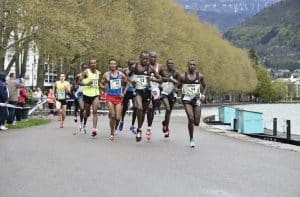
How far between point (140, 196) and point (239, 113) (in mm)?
17509

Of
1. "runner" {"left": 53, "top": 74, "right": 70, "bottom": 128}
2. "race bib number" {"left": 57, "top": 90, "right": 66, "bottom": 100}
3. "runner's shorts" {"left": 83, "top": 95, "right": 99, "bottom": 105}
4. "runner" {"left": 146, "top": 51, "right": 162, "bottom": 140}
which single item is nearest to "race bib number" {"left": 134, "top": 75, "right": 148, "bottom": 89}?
"runner" {"left": 146, "top": 51, "right": 162, "bottom": 140}

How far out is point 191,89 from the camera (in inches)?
564

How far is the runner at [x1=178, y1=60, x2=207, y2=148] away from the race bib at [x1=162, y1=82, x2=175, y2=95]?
2.33 metres

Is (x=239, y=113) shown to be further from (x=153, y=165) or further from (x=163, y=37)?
(x=163, y=37)

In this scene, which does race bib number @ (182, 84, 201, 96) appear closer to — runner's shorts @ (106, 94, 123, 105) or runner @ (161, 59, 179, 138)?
runner @ (161, 59, 179, 138)

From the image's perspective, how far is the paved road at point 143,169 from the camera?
829 cm

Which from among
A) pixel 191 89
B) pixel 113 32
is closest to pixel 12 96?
pixel 191 89

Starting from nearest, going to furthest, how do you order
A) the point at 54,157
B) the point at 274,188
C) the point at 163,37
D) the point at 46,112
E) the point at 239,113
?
→ 1. the point at 274,188
2. the point at 54,157
3. the point at 239,113
4. the point at 46,112
5. the point at 163,37

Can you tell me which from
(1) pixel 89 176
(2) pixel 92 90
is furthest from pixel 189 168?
(2) pixel 92 90

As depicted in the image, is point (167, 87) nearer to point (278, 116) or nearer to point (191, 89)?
point (191, 89)

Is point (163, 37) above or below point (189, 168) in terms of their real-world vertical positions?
above

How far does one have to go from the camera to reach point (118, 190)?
820 centimetres

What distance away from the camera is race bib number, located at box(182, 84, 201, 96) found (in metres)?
14.3

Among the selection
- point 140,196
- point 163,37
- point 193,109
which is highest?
point 163,37
